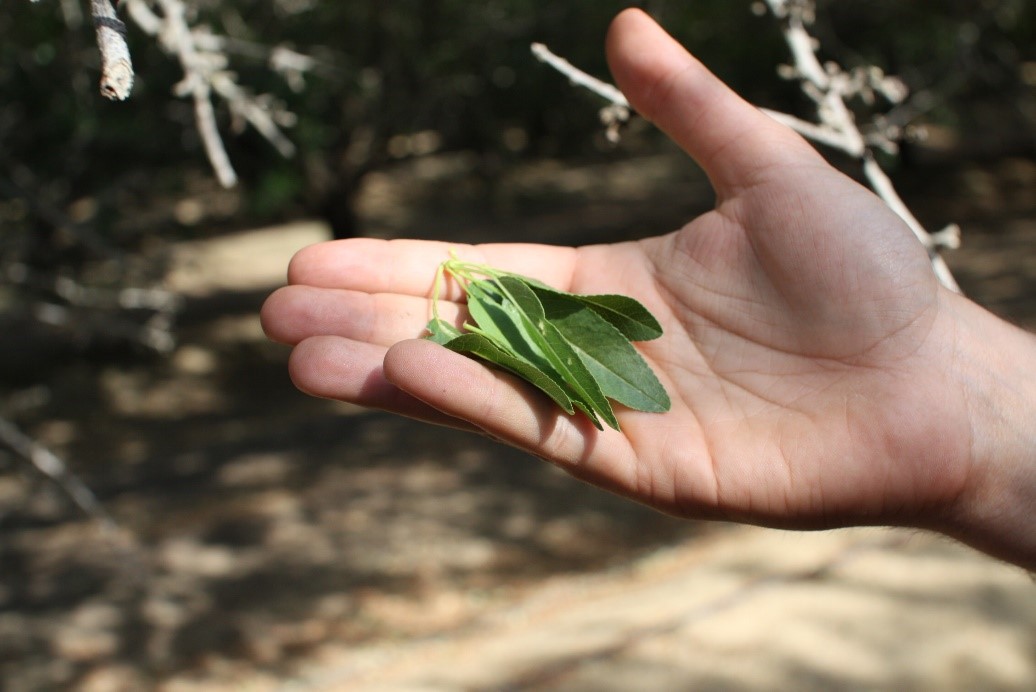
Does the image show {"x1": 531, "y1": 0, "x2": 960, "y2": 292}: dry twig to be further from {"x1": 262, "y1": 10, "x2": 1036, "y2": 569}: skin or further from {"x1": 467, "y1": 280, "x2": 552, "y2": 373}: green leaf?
{"x1": 467, "y1": 280, "x2": 552, "y2": 373}: green leaf

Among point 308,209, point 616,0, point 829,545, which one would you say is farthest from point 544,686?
point 308,209

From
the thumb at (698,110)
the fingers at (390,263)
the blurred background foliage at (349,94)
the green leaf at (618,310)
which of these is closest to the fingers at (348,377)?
the fingers at (390,263)

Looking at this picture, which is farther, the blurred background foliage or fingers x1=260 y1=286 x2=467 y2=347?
the blurred background foliage

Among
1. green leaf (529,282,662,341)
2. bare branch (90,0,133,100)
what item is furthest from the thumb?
bare branch (90,0,133,100)

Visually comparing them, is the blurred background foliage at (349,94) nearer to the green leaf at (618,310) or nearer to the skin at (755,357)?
the skin at (755,357)

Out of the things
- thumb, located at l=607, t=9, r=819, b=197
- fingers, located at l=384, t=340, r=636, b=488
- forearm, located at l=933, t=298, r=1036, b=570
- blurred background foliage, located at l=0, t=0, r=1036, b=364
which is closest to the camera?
fingers, located at l=384, t=340, r=636, b=488

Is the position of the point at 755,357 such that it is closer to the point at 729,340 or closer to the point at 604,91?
the point at 729,340

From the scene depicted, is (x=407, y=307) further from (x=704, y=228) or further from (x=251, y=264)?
(x=251, y=264)
